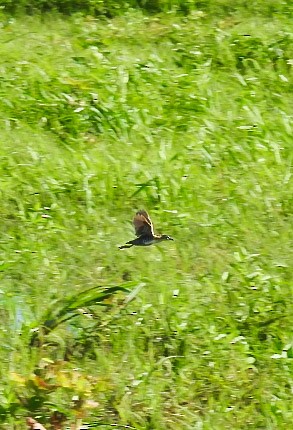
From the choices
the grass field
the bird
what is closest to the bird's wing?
the bird

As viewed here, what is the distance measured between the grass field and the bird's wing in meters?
0.36

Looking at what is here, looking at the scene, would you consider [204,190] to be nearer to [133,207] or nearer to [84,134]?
[133,207]

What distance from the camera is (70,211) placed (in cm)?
537

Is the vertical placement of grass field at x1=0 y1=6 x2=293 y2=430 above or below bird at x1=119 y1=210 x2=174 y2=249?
below

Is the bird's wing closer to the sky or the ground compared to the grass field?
closer to the sky

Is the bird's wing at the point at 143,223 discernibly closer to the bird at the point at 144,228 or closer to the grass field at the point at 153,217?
the bird at the point at 144,228

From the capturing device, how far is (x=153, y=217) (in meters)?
5.42

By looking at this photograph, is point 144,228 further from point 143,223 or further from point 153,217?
point 153,217

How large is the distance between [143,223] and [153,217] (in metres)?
1.16

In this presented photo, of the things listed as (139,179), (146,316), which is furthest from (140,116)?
(146,316)

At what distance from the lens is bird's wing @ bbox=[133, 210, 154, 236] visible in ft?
13.9

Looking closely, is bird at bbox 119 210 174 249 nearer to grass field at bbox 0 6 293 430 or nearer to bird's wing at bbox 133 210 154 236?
bird's wing at bbox 133 210 154 236

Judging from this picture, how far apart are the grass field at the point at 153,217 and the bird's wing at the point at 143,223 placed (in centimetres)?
36

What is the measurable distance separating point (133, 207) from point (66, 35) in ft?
7.48
